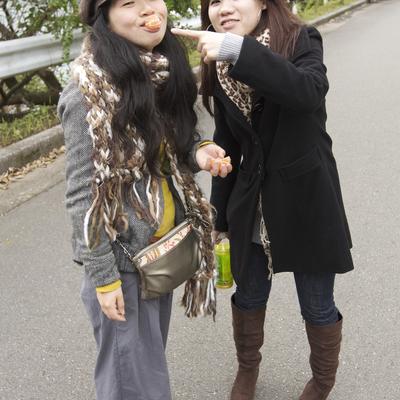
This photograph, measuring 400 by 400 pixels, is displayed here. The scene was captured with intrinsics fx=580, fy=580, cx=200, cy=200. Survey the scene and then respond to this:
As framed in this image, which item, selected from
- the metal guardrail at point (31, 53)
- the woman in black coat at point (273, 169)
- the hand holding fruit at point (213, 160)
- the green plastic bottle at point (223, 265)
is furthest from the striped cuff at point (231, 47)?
the metal guardrail at point (31, 53)

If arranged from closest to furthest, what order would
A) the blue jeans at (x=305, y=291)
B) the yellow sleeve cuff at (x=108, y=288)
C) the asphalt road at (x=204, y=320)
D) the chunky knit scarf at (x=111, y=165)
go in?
the chunky knit scarf at (x=111, y=165) < the yellow sleeve cuff at (x=108, y=288) < the blue jeans at (x=305, y=291) < the asphalt road at (x=204, y=320)

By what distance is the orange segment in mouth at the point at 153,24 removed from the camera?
1.57 meters

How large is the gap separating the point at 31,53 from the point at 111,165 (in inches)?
151

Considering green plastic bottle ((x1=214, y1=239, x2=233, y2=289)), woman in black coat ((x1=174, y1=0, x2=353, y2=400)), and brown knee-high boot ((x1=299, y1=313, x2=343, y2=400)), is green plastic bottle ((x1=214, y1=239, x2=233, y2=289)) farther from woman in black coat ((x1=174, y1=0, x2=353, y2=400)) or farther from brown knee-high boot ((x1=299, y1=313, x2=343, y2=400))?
brown knee-high boot ((x1=299, y1=313, x2=343, y2=400))

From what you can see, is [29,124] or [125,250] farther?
[29,124]

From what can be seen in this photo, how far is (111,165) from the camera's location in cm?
155

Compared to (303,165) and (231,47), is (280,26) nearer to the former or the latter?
(231,47)

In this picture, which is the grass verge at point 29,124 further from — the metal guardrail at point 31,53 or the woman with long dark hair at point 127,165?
the woman with long dark hair at point 127,165

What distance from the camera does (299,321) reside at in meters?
2.80

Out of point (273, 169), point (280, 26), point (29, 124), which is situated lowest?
point (29, 124)

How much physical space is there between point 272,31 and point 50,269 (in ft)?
6.87

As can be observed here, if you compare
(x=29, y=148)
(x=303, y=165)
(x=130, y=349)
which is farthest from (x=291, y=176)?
(x=29, y=148)

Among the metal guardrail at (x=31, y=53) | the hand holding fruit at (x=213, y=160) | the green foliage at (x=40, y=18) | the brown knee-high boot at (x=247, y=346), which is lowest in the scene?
the brown knee-high boot at (x=247, y=346)

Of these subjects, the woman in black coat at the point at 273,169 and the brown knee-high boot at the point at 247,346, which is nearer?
the woman in black coat at the point at 273,169
